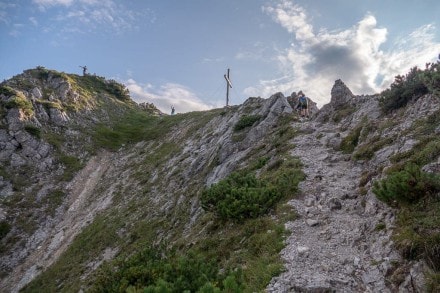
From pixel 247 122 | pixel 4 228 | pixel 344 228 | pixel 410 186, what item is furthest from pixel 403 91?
pixel 4 228

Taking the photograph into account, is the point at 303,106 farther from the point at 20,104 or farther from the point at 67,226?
the point at 20,104

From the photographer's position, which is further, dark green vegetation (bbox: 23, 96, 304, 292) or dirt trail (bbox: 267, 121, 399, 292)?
dark green vegetation (bbox: 23, 96, 304, 292)

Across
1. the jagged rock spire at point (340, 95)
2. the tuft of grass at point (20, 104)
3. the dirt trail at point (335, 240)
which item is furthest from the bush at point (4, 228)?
the jagged rock spire at point (340, 95)

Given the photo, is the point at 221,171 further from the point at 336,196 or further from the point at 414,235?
the point at 414,235

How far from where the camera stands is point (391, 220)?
425 inches

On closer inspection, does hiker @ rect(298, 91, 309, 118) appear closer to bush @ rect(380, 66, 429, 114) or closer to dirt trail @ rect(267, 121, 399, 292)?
bush @ rect(380, 66, 429, 114)

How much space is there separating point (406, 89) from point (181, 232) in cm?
1654

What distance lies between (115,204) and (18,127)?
80.8ft

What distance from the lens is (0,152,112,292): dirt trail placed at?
91.0 feet

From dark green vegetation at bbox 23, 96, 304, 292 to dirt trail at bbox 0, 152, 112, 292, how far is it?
5.40 ft

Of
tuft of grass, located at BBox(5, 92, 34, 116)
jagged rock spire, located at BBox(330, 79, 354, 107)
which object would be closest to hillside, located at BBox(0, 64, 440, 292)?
jagged rock spire, located at BBox(330, 79, 354, 107)

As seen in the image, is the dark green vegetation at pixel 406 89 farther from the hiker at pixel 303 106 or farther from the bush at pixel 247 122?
the bush at pixel 247 122

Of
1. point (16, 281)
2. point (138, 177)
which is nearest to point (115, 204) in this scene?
point (138, 177)

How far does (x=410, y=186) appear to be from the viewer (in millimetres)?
10586
